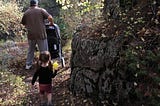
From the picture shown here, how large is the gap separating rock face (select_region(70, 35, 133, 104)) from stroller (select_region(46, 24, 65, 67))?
2.49m

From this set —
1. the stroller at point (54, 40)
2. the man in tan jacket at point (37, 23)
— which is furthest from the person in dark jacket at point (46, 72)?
the stroller at point (54, 40)

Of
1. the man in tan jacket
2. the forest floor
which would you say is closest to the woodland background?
the forest floor

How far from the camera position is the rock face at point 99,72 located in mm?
6307

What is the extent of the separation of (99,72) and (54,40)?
373cm

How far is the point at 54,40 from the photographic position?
10297 mm

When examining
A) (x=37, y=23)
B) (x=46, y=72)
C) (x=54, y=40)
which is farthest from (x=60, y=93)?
(x=54, y=40)

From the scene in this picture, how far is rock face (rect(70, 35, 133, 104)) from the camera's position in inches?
248

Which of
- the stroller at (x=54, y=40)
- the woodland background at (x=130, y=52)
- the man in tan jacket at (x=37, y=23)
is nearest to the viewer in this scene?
the woodland background at (x=130, y=52)

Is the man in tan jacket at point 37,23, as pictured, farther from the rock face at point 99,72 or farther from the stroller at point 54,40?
the rock face at point 99,72

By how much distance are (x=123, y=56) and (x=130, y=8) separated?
1491mm

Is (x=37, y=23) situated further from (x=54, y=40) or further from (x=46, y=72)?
(x=46, y=72)

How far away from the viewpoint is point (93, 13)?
1557 cm

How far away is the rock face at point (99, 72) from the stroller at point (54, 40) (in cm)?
249

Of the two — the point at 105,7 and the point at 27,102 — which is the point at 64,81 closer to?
the point at 27,102
